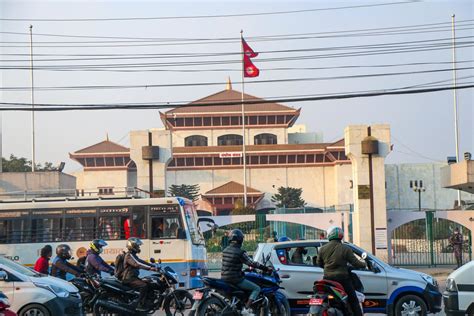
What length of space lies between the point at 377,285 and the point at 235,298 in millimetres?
2896

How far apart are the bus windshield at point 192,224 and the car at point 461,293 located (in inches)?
377

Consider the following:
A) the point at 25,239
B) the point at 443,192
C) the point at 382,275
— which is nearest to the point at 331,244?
the point at 382,275

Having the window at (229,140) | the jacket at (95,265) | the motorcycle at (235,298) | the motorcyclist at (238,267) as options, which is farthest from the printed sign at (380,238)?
the window at (229,140)

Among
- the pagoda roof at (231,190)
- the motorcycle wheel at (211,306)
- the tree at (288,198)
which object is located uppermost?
the pagoda roof at (231,190)

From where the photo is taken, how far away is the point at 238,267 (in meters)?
12.1

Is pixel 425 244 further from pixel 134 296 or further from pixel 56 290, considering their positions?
pixel 56 290

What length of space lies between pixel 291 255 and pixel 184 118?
6496cm

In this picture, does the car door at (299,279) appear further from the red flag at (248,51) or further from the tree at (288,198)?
the tree at (288,198)

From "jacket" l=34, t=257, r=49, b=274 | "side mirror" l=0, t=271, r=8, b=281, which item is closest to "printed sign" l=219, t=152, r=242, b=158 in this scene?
"jacket" l=34, t=257, r=49, b=274

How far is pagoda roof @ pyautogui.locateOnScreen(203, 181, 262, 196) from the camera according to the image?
2827 inches

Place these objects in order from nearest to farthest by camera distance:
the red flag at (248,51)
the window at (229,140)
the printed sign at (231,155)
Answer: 1. the red flag at (248,51)
2. the printed sign at (231,155)
3. the window at (229,140)

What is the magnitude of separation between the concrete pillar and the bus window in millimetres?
11355

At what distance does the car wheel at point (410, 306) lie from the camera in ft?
43.9

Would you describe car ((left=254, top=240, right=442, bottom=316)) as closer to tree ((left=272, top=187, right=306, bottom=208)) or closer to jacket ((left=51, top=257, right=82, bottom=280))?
jacket ((left=51, top=257, right=82, bottom=280))
